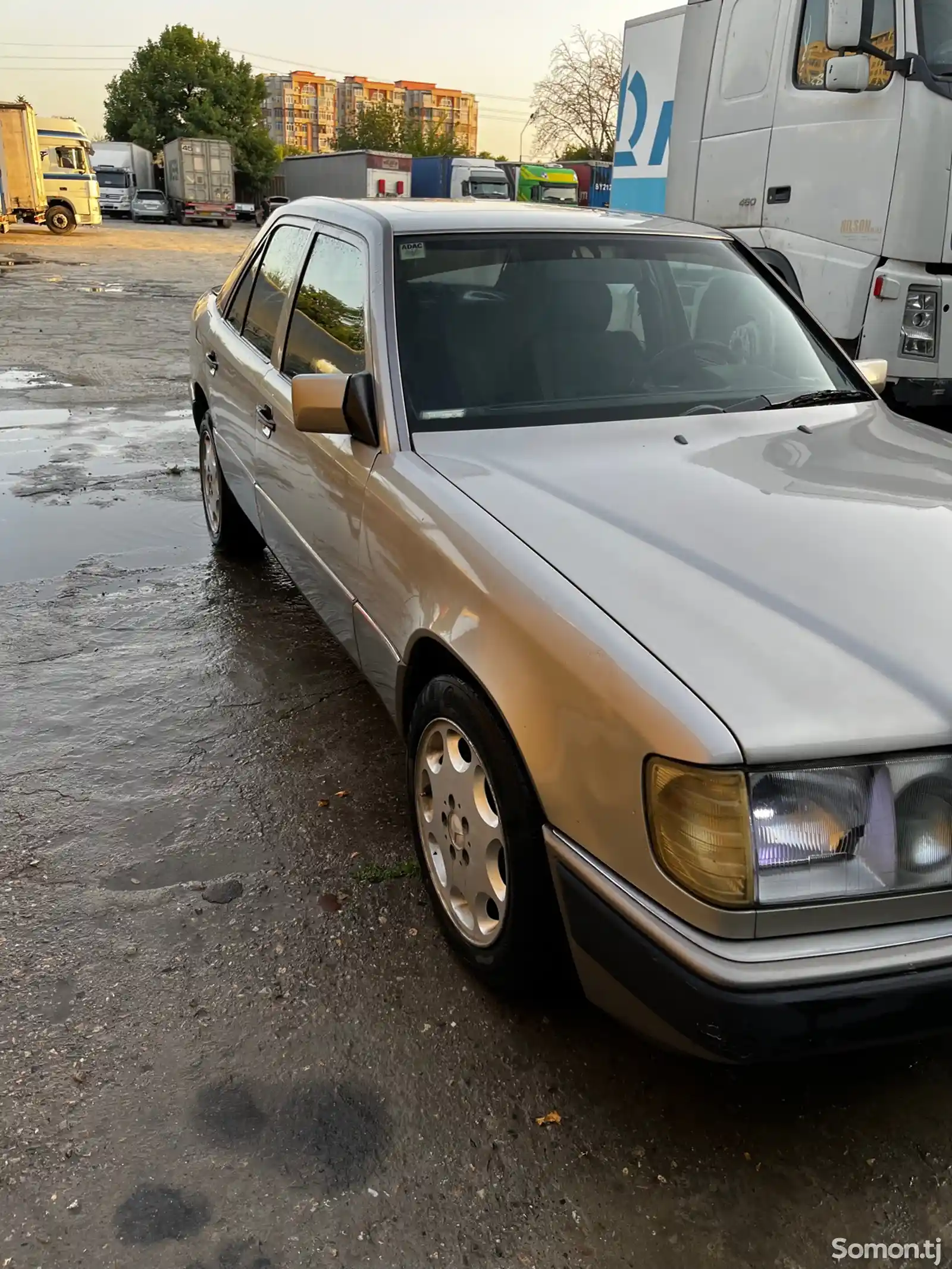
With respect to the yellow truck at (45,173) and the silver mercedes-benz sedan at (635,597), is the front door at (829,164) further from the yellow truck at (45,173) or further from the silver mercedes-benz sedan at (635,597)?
the yellow truck at (45,173)

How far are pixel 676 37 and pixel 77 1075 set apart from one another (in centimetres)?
916

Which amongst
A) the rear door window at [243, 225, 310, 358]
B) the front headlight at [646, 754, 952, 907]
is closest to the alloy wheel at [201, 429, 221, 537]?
the rear door window at [243, 225, 310, 358]

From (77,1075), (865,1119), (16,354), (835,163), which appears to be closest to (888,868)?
(865,1119)

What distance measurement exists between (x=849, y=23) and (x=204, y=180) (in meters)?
46.0

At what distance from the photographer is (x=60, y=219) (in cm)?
3359

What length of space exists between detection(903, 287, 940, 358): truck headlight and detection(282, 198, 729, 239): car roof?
224 cm

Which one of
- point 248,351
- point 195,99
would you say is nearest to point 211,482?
point 248,351

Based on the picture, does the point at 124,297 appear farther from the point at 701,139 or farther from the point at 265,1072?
the point at 265,1072

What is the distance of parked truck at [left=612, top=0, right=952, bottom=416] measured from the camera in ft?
17.3

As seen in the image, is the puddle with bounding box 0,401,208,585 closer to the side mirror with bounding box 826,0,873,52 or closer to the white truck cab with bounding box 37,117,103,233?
the side mirror with bounding box 826,0,873,52

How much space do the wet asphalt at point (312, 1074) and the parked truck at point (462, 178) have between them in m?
33.2

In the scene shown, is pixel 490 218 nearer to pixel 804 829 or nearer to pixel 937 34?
pixel 804 829

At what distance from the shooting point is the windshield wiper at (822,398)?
3074mm

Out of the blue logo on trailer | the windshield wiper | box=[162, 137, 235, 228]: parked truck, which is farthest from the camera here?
box=[162, 137, 235, 228]: parked truck
